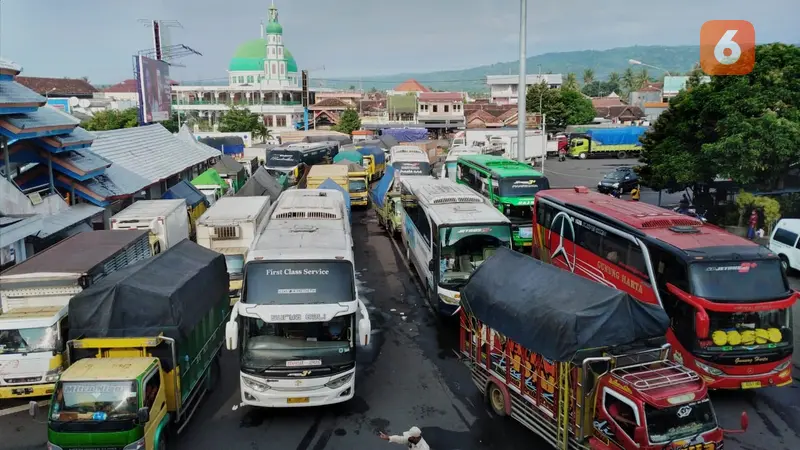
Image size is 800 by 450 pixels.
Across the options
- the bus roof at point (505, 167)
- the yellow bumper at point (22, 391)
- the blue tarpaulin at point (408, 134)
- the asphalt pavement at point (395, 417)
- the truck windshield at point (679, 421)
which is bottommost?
the asphalt pavement at point (395, 417)

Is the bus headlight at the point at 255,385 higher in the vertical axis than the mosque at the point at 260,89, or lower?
lower

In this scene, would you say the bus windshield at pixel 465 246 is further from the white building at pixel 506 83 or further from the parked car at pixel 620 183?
the white building at pixel 506 83

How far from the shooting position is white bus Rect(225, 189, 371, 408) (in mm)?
10430

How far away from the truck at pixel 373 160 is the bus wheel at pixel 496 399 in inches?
1258

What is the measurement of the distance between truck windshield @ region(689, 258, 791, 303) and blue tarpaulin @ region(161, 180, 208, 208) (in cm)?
2039

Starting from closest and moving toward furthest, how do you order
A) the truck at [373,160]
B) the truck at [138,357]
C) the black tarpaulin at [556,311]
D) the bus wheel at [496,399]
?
the truck at [138,357], the black tarpaulin at [556,311], the bus wheel at [496,399], the truck at [373,160]

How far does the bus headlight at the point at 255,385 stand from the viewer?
1043 cm

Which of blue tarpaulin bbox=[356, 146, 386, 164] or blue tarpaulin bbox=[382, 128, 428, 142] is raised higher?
blue tarpaulin bbox=[382, 128, 428, 142]

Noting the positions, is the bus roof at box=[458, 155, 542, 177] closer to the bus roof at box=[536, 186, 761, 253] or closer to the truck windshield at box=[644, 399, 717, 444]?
the bus roof at box=[536, 186, 761, 253]

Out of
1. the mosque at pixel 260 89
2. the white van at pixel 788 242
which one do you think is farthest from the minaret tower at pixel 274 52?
the white van at pixel 788 242

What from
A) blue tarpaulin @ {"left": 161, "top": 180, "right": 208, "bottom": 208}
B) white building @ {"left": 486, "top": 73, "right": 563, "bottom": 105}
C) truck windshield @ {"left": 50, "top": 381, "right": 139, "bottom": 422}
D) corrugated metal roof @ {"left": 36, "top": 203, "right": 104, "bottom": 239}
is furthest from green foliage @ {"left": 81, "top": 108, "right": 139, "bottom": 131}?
white building @ {"left": 486, "top": 73, "right": 563, "bottom": 105}

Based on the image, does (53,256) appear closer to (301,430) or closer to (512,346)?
(301,430)

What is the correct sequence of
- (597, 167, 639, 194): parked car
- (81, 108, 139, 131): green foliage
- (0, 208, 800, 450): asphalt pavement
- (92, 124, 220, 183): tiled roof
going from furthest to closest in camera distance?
(81, 108, 139, 131): green foliage < (597, 167, 639, 194): parked car < (92, 124, 220, 183): tiled roof < (0, 208, 800, 450): asphalt pavement

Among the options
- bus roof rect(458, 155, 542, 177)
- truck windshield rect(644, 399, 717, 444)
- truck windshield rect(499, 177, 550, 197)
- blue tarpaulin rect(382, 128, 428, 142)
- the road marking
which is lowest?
the road marking
